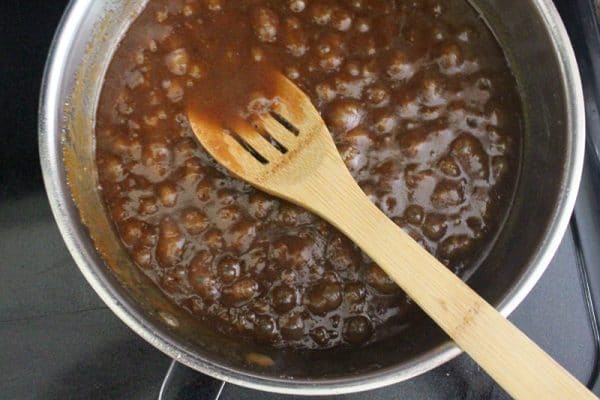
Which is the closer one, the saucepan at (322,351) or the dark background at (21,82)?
the saucepan at (322,351)

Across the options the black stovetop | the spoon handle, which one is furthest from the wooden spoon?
the black stovetop

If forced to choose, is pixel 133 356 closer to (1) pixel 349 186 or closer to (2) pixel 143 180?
(2) pixel 143 180

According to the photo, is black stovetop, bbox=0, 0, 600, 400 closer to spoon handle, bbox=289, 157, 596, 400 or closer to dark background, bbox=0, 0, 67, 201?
dark background, bbox=0, 0, 67, 201

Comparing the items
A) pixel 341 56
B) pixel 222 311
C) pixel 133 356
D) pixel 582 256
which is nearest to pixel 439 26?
pixel 341 56

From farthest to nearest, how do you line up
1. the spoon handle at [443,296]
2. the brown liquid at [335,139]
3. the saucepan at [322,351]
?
the brown liquid at [335,139] → the saucepan at [322,351] → the spoon handle at [443,296]

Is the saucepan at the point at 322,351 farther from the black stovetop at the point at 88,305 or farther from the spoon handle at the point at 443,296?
the black stovetop at the point at 88,305

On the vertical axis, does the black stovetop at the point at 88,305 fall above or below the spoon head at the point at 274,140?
below

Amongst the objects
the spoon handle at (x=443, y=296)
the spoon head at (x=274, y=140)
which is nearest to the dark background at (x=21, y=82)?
the spoon head at (x=274, y=140)

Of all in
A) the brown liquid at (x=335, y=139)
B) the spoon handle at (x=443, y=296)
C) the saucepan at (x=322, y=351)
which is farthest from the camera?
the brown liquid at (x=335, y=139)
